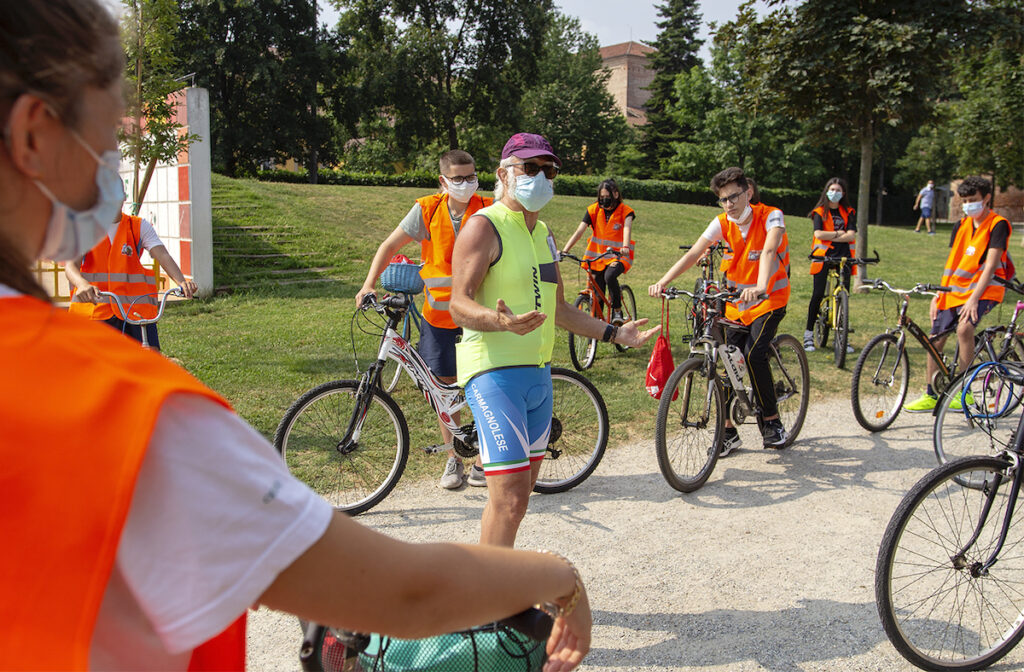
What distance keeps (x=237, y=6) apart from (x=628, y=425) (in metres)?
39.0

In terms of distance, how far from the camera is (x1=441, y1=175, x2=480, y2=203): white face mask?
5.64 m

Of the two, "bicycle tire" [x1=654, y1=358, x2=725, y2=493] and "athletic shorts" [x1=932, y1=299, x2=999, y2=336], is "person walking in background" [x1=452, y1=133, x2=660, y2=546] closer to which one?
"bicycle tire" [x1=654, y1=358, x2=725, y2=493]

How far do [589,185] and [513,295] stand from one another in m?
32.2

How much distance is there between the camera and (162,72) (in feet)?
30.9

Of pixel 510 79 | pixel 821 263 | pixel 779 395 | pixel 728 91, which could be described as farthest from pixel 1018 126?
pixel 510 79

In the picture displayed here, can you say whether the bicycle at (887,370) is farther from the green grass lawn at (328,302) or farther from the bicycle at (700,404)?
the bicycle at (700,404)

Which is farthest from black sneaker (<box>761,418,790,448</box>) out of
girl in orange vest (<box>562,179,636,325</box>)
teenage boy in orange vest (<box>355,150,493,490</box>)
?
girl in orange vest (<box>562,179,636,325</box>)

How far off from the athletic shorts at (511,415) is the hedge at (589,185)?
2790 centimetres

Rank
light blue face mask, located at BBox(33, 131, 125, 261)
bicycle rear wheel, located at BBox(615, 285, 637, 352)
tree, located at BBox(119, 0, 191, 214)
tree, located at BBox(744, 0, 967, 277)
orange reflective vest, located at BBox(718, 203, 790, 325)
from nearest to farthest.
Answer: light blue face mask, located at BBox(33, 131, 125, 261)
orange reflective vest, located at BBox(718, 203, 790, 325)
tree, located at BBox(119, 0, 191, 214)
bicycle rear wheel, located at BBox(615, 285, 637, 352)
tree, located at BBox(744, 0, 967, 277)

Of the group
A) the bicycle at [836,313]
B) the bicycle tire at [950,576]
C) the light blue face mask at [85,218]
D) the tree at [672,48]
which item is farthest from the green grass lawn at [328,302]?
the tree at [672,48]

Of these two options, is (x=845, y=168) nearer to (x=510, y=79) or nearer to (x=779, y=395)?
(x=510, y=79)

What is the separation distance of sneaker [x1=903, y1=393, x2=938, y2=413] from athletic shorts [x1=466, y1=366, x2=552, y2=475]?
526 cm

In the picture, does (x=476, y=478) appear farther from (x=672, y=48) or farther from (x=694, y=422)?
(x=672, y=48)

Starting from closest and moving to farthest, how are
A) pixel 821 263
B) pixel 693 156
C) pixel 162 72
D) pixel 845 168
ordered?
pixel 162 72, pixel 821 263, pixel 693 156, pixel 845 168
